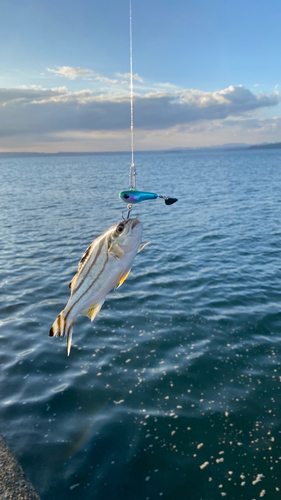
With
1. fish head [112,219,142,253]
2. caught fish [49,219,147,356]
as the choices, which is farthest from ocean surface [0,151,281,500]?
fish head [112,219,142,253]

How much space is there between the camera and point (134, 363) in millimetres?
11594

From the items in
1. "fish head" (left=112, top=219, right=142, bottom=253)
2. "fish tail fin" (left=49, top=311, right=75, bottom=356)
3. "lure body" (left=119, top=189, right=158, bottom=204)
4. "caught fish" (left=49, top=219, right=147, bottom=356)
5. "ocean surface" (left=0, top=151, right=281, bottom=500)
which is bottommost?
"ocean surface" (left=0, top=151, right=281, bottom=500)

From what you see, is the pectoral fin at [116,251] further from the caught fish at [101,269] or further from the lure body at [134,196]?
the lure body at [134,196]

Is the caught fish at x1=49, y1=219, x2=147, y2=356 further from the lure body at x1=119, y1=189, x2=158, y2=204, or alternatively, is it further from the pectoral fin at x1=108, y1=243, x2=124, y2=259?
the lure body at x1=119, y1=189, x2=158, y2=204

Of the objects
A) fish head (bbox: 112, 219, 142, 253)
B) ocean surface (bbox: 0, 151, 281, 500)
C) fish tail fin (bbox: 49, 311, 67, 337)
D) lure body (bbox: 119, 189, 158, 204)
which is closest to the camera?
fish head (bbox: 112, 219, 142, 253)

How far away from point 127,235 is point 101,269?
628 millimetres

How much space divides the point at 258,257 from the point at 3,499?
1897cm

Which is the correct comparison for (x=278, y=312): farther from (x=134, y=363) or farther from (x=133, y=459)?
(x=133, y=459)

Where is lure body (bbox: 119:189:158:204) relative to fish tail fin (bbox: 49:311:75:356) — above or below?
above

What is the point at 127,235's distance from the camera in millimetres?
4602

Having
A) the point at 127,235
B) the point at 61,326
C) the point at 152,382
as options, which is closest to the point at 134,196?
the point at 127,235

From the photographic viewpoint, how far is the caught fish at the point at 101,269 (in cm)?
464

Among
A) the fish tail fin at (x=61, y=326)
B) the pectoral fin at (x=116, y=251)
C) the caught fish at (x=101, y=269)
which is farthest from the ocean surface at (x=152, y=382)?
the pectoral fin at (x=116, y=251)

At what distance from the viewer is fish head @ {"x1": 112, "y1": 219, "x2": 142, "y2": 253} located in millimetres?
4602
